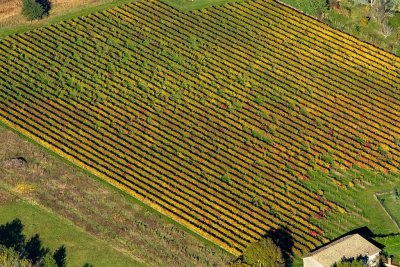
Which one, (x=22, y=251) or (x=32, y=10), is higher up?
(x=32, y=10)

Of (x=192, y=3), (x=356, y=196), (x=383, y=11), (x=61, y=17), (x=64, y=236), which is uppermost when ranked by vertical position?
(x=383, y=11)

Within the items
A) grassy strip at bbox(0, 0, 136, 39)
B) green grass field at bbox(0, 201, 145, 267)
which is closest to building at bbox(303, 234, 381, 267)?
green grass field at bbox(0, 201, 145, 267)

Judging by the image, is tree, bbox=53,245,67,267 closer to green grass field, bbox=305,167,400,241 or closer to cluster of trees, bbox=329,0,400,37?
green grass field, bbox=305,167,400,241

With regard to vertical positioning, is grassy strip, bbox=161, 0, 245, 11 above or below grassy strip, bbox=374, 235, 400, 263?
above

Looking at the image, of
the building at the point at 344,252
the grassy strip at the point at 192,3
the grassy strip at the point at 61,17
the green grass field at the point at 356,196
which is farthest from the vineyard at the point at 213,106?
the building at the point at 344,252

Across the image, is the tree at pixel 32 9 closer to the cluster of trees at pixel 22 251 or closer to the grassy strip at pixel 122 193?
the grassy strip at pixel 122 193

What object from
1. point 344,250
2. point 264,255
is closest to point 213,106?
point 264,255

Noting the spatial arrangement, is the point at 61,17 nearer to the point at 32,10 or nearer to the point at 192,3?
Result: the point at 32,10
